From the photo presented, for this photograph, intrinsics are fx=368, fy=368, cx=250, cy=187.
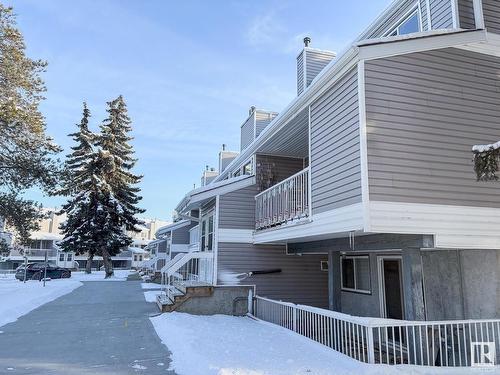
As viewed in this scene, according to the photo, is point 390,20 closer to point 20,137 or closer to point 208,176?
point 20,137

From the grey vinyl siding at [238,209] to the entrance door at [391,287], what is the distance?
15.7ft

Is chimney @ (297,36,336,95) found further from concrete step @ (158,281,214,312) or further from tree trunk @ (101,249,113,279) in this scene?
tree trunk @ (101,249,113,279)

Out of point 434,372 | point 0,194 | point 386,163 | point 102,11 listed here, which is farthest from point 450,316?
point 0,194

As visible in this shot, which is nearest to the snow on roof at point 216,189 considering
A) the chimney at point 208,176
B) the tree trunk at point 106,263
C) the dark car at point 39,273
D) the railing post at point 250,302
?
the railing post at point 250,302

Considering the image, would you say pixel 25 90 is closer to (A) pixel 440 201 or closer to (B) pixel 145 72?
(B) pixel 145 72

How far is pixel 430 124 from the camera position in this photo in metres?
6.78

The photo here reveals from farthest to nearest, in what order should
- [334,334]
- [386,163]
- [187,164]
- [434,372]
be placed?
1. [187,164]
2. [334,334]
3. [386,163]
4. [434,372]

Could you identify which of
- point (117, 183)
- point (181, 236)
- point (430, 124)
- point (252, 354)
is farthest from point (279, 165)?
point (117, 183)

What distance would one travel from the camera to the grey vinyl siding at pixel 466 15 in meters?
7.52

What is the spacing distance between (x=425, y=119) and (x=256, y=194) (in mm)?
7266

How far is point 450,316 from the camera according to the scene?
298 inches

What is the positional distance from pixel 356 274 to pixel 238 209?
449 centimetres

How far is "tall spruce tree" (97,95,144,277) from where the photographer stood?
33.8m

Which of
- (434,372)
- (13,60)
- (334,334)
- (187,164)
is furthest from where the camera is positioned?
(187,164)
